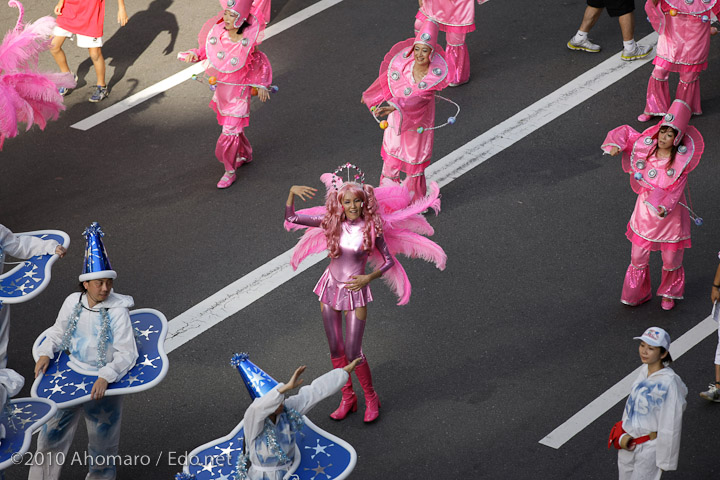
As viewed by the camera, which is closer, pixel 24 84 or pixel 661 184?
pixel 24 84

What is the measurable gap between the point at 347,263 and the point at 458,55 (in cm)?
494

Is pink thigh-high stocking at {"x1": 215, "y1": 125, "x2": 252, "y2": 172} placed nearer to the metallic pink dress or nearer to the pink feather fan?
the pink feather fan

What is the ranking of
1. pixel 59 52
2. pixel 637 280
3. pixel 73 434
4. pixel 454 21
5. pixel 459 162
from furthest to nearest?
pixel 59 52, pixel 454 21, pixel 459 162, pixel 637 280, pixel 73 434

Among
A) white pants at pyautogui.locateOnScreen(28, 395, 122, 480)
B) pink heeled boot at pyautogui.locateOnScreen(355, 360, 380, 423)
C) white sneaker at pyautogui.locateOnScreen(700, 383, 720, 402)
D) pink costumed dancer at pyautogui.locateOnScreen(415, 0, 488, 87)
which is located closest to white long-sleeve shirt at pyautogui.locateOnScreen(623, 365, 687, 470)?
white sneaker at pyautogui.locateOnScreen(700, 383, 720, 402)

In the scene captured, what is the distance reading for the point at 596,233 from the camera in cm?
935

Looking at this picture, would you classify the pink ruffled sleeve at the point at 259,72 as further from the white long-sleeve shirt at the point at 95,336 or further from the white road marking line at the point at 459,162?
the white long-sleeve shirt at the point at 95,336

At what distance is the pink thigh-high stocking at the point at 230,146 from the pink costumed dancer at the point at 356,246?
9.12ft

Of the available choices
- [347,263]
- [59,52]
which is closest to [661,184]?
[347,263]

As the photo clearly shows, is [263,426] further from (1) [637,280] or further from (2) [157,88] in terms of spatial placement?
(2) [157,88]

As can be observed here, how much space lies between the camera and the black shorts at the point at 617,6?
11453 millimetres

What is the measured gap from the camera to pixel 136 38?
42.1ft

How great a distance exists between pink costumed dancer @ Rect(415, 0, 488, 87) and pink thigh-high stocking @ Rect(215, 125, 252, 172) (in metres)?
2.37

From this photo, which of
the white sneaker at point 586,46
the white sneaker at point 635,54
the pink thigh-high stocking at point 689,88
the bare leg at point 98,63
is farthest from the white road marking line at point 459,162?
the bare leg at point 98,63

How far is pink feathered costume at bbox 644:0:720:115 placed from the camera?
32.8 ft
